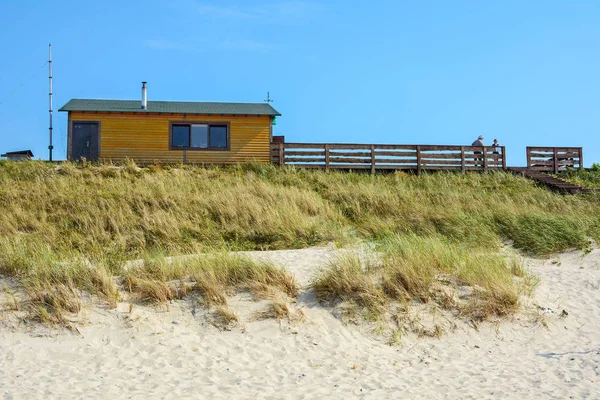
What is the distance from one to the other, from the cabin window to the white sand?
62.1 ft

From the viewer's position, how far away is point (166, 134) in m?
27.8

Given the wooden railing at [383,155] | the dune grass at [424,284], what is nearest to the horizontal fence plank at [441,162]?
the wooden railing at [383,155]

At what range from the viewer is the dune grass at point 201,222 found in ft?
34.6

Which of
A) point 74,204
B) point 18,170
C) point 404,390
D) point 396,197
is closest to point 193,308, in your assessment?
point 404,390

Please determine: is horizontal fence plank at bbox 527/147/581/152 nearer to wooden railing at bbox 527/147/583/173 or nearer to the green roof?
wooden railing at bbox 527/147/583/173

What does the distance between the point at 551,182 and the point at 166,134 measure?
705 inches

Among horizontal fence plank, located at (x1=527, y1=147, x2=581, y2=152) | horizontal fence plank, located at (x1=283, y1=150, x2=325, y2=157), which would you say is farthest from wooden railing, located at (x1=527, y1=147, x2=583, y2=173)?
horizontal fence plank, located at (x1=283, y1=150, x2=325, y2=157)

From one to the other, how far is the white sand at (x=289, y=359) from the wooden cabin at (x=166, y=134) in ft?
61.2

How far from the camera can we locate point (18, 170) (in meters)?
24.0

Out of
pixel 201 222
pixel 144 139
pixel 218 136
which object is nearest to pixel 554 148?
pixel 218 136

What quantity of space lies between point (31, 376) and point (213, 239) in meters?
7.47

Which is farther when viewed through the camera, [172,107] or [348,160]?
[172,107]

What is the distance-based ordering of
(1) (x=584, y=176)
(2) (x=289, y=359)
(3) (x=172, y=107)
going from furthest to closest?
(1) (x=584, y=176), (3) (x=172, y=107), (2) (x=289, y=359)

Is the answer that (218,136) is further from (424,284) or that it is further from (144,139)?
(424,284)
